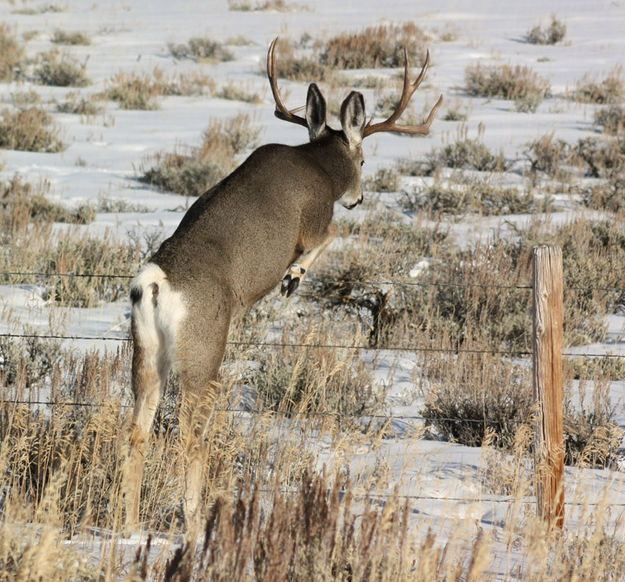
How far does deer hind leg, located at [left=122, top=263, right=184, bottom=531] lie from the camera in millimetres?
4492

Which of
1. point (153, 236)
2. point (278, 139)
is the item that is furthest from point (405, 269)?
point (278, 139)

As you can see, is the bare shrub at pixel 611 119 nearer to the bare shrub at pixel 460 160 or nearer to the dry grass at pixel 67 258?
the bare shrub at pixel 460 160

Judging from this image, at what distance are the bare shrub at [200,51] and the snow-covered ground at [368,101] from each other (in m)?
0.37

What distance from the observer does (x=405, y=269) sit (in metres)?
9.81

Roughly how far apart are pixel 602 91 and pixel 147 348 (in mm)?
15733

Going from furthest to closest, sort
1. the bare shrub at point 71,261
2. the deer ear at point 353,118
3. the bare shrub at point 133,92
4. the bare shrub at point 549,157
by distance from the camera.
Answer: the bare shrub at point 133,92 → the bare shrub at point 549,157 → the bare shrub at point 71,261 → the deer ear at point 353,118

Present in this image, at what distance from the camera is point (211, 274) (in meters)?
4.72

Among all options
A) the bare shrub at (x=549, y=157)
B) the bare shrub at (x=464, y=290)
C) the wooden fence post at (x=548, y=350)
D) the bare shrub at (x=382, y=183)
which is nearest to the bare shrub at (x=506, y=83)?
the bare shrub at (x=549, y=157)

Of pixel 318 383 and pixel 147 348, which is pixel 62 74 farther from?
pixel 147 348

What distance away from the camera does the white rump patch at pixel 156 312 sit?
4.49m

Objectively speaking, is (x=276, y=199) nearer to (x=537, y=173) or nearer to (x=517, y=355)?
(x=517, y=355)

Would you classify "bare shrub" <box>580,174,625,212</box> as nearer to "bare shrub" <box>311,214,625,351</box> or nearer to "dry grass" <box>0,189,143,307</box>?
"bare shrub" <box>311,214,625,351</box>

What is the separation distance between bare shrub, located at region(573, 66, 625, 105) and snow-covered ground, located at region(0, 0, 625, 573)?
0.37 m

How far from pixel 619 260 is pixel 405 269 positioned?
236 cm
